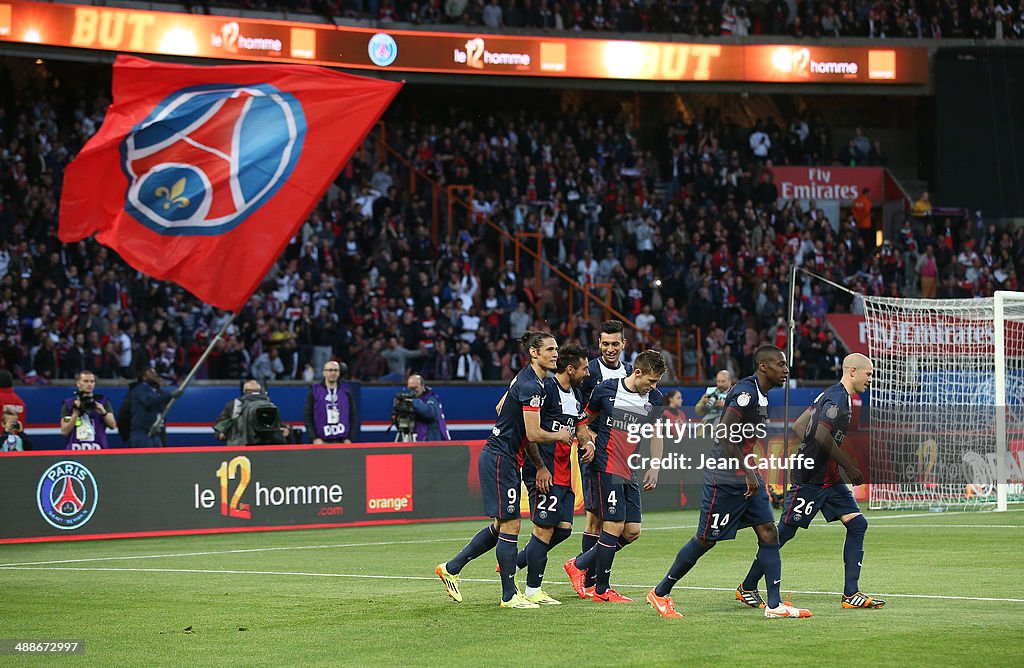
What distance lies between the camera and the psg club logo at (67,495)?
18203mm

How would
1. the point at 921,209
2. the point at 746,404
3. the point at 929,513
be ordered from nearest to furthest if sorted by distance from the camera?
the point at 746,404 < the point at 929,513 < the point at 921,209

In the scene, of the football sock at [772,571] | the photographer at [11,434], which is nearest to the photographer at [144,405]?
the photographer at [11,434]

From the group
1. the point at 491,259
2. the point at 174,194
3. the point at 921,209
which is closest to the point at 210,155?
the point at 174,194

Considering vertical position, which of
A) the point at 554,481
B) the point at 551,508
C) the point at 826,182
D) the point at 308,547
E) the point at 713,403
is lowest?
the point at 308,547

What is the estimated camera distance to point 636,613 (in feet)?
36.0

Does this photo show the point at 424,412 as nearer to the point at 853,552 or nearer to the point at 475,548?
the point at 475,548

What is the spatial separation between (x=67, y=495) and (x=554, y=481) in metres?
8.89

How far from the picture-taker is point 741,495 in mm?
10719

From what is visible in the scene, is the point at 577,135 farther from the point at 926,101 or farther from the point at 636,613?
the point at 636,613

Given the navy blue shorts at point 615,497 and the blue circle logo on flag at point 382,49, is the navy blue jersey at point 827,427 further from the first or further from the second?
the blue circle logo on flag at point 382,49

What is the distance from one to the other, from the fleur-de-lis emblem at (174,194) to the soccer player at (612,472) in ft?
30.2

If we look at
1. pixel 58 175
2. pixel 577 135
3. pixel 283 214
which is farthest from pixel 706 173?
pixel 283 214

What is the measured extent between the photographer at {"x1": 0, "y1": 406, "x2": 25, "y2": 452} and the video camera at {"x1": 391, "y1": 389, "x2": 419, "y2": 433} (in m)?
5.64

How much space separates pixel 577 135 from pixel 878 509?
18.9 metres
